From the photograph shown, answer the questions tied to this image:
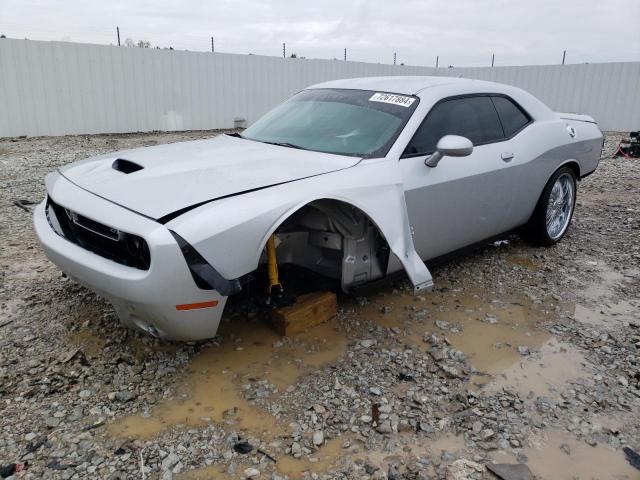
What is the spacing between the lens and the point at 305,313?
11.0ft

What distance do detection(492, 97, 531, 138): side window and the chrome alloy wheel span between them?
0.72 metres

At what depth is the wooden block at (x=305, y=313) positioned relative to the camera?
328 centimetres

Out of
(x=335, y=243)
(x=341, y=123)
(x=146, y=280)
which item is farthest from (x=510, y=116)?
(x=146, y=280)

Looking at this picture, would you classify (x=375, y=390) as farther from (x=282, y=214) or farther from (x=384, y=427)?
(x=282, y=214)

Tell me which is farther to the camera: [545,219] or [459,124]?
[545,219]

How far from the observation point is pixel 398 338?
3.37 meters

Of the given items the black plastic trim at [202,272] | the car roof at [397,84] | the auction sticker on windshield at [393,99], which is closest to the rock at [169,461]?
the black plastic trim at [202,272]

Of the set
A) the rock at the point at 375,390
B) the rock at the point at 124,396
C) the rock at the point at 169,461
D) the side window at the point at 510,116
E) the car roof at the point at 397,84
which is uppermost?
the car roof at the point at 397,84

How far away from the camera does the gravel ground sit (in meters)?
2.30

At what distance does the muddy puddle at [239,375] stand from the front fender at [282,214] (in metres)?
0.68

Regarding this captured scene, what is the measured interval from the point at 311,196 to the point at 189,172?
0.72 m

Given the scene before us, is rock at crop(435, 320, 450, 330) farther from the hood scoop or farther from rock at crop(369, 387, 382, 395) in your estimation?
the hood scoop

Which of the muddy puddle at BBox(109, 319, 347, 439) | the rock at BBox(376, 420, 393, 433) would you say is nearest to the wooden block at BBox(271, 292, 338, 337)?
the muddy puddle at BBox(109, 319, 347, 439)

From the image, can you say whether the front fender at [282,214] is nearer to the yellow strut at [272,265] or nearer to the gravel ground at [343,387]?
the yellow strut at [272,265]
